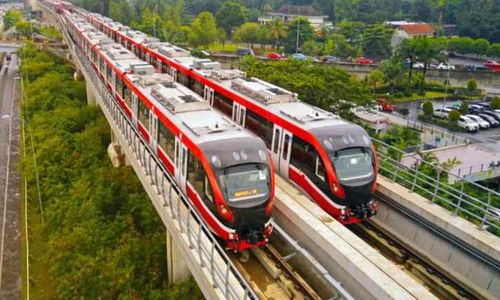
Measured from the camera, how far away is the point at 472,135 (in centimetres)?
4097

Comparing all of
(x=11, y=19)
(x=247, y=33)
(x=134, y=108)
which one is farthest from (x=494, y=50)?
(x=11, y=19)

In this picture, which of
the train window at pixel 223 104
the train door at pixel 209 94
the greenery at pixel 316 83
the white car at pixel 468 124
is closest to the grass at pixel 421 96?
the white car at pixel 468 124

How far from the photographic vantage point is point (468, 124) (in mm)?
41719

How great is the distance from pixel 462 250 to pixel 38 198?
81.9 ft

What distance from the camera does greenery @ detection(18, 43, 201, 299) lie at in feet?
58.4

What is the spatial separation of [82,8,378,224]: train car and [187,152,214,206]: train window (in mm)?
3714

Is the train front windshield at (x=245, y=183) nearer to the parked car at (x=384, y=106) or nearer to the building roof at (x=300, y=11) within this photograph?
the parked car at (x=384, y=106)

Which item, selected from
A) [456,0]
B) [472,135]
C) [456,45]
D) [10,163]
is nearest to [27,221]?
[10,163]

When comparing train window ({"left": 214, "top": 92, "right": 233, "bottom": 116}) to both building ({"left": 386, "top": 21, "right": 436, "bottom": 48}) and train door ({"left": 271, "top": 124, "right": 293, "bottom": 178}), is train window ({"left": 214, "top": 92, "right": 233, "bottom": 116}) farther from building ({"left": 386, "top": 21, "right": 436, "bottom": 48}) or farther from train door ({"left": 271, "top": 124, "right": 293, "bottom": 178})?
building ({"left": 386, "top": 21, "right": 436, "bottom": 48})

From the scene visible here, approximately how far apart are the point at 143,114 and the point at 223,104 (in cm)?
379

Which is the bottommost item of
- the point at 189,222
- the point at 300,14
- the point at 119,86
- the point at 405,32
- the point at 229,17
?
the point at 189,222

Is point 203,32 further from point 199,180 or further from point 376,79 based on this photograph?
point 199,180

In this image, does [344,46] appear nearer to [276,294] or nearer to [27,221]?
[27,221]

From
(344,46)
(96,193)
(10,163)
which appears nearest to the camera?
(96,193)
